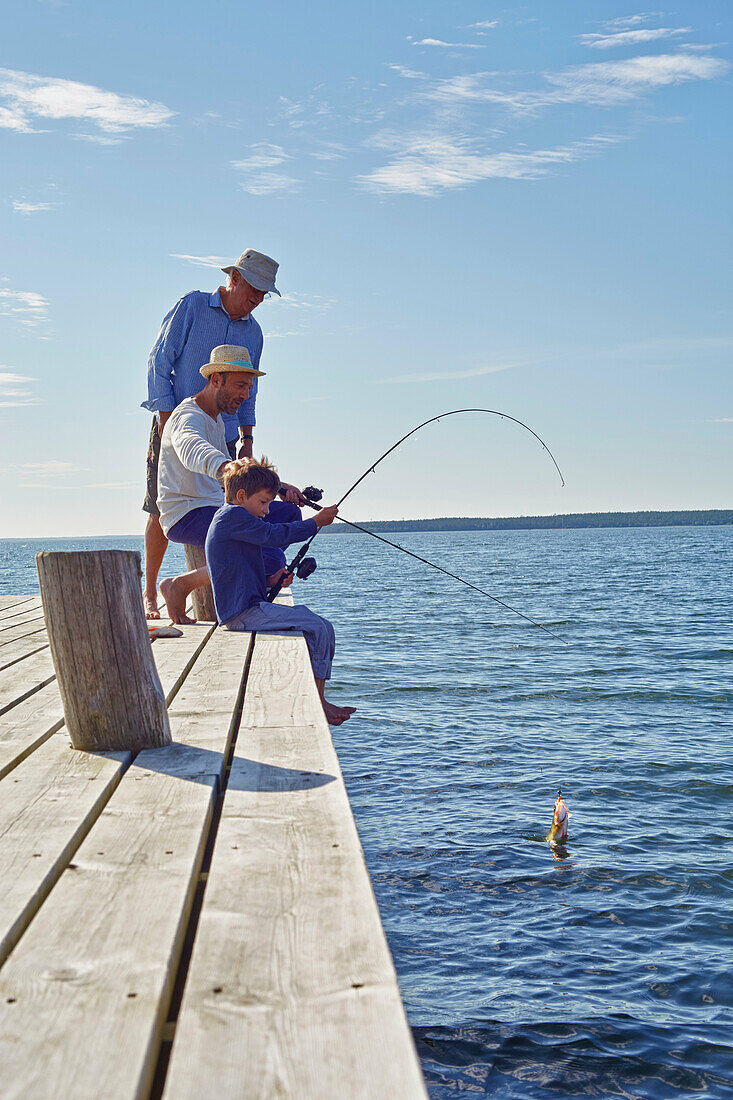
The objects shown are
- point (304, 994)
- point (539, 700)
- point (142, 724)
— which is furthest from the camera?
point (539, 700)

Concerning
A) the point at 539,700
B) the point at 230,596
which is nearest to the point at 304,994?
the point at 230,596

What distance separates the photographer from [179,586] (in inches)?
224

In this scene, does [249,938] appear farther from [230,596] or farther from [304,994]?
[230,596]

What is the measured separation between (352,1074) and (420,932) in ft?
12.8

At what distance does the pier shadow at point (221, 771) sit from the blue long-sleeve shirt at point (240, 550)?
218 cm

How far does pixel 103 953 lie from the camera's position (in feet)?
4.95

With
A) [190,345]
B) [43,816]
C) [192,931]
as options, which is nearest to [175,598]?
[190,345]

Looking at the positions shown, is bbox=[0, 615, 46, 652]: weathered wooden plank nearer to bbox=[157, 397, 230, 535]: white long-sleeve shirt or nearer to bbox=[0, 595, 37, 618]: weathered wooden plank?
bbox=[0, 595, 37, 618]: weathered wooden plank

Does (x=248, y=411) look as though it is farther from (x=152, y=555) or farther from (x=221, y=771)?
(x=221, y=771)

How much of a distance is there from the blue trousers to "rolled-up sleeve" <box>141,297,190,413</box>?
1.58m

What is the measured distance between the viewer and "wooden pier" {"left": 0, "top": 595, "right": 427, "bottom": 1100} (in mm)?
1209

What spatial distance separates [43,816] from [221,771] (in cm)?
49

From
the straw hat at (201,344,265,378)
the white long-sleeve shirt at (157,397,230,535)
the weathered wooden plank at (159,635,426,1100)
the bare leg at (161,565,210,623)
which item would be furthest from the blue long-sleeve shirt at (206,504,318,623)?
the weathered wooden plank at (159,635,426,1100)

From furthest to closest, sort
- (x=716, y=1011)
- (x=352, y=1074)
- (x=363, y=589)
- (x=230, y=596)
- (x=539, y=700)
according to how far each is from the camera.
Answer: (x=363, y=589)
(x=539, y=700)
(x=230, y=596)
(x=716, y=1011)
(x=352, y=1074)
